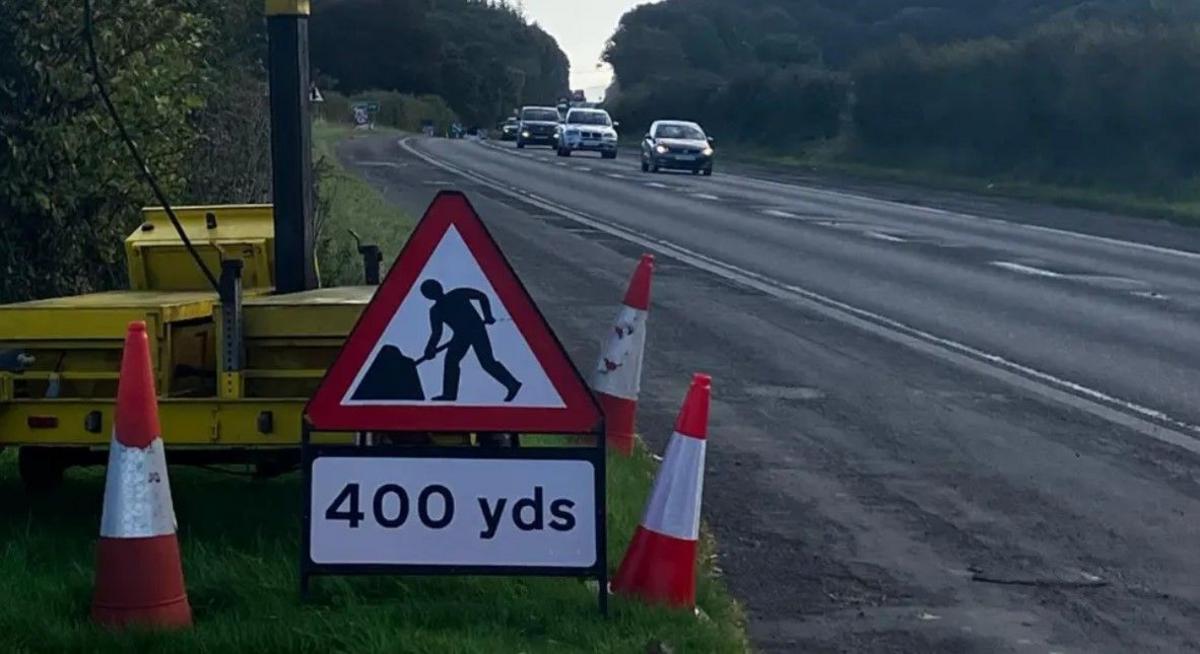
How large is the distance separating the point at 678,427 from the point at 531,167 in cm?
3848

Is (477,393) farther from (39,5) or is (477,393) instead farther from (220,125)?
(220,125)

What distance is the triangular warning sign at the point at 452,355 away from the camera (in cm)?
545

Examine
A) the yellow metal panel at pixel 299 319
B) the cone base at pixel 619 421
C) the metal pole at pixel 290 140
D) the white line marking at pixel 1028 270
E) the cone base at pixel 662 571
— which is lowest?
the white line marking at pixel 1028 270

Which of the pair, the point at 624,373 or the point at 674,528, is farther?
the point at 624,373

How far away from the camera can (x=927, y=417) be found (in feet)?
34.9

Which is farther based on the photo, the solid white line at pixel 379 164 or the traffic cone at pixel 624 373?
the solid white line at pixel 379 164

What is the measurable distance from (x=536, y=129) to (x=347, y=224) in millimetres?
44738

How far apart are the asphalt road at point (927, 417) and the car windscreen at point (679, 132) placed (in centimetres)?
1937

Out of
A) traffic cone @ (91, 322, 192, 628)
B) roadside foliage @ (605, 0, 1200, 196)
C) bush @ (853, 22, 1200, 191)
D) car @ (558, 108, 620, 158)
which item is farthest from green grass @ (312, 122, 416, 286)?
car @ (558, 108, 620, 158)

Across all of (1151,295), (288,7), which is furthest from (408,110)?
(288,7)

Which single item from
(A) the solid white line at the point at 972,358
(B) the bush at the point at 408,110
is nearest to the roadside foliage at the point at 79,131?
(A) the solid white line at the point at 972,358

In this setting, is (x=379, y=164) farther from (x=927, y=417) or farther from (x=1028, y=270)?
(x=927, y=417)

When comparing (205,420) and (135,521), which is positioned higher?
(205,420)

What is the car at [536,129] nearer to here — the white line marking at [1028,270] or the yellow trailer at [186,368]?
the white line marking at [1028,270]
